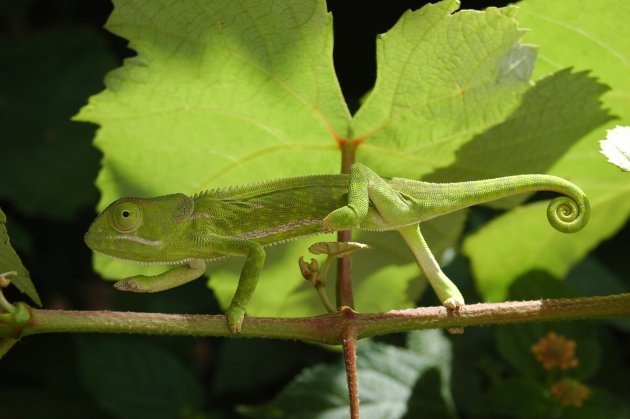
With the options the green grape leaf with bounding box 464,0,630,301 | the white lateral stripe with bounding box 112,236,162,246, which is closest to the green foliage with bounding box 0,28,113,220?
the green grape leaf with bounding box 464,0,630,301

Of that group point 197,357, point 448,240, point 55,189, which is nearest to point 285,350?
point 197,357

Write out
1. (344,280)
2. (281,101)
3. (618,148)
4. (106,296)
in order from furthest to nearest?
(106,296) < (281,101) < (344,280) < (618,148)

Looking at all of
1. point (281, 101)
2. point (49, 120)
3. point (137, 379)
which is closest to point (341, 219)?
point (281, 101)

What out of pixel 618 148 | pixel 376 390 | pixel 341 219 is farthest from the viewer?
pixel 376 390

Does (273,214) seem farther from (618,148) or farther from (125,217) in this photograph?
(618,148)

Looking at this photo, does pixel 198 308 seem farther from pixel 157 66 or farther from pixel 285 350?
pixel 157 66
